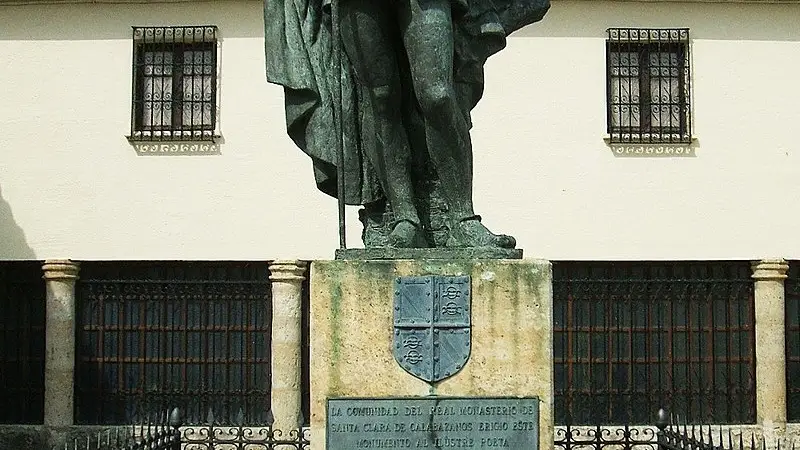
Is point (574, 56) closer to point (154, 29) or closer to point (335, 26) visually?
point (154, 29)


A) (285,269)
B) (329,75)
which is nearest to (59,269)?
(285,269)

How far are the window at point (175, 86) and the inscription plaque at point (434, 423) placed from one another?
1137 cm

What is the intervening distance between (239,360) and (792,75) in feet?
25.2

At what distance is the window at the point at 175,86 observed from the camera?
52.7 ft

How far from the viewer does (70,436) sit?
1562 cm

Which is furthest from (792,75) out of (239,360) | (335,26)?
(335,26)

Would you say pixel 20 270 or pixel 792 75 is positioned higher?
pixel 792 75

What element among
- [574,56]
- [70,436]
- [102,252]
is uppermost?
[574,56]

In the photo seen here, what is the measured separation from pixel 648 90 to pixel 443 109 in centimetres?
1110

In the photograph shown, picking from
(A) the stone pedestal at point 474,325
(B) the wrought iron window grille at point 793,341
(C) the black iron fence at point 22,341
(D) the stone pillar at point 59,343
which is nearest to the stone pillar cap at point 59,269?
(D) the stone pillar at point 59,343

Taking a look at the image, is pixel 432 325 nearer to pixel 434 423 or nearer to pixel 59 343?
pixel 434 423

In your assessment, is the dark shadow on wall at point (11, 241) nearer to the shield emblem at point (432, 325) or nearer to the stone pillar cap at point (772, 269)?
the stone pillar cap at point (772, 269)

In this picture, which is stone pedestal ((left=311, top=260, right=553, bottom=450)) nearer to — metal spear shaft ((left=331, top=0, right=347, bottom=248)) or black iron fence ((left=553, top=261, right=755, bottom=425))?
metal spear shaft ((left=331, top=0, right=347, bottom=248))

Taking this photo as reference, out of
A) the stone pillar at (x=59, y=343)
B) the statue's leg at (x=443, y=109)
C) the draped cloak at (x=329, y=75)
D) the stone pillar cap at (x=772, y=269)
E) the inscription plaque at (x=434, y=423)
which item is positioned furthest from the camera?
the stone pillar at (x=59, y=343)
